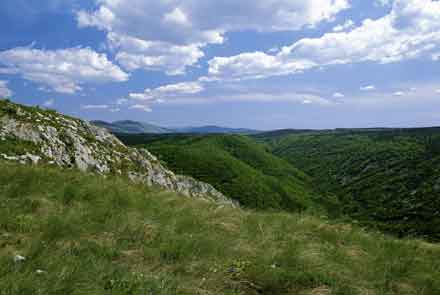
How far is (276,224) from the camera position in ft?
30.4

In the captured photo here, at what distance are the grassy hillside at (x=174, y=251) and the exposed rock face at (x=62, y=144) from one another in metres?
5.68

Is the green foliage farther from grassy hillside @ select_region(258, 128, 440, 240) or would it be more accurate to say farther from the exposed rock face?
grassy hillside @ select_region(258, 128, 440, 240)

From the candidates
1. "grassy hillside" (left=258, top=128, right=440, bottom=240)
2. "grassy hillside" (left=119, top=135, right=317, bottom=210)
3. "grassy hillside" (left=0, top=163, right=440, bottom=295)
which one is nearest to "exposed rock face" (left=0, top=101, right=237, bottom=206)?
"grassy hillside" (left=0, top=163, right=440, bottom=295)

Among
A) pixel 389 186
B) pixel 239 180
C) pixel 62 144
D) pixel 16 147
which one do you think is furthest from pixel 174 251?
pixel 389 186

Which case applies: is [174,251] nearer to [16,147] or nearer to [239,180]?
[16,147]

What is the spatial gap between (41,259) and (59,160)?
1667cm

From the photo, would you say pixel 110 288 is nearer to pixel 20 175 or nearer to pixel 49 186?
pixel 49 186

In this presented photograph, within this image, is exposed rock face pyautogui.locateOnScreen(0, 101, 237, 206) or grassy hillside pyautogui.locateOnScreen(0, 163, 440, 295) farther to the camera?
exposed rock face pyautogui.locateOnScreen(0, 101, 237, 206)

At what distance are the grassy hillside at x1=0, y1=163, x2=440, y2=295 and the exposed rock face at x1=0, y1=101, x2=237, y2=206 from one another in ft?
18.6

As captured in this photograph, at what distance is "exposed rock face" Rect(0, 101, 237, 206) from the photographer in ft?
56.0

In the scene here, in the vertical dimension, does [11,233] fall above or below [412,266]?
above

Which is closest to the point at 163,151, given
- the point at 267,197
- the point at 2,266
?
the point at 267,197

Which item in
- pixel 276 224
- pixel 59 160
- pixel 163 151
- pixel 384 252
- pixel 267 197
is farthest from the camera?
pixel 163 151

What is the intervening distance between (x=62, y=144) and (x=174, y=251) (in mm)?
18290
